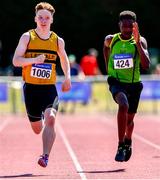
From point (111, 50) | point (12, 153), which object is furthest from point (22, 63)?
point (12, 153)

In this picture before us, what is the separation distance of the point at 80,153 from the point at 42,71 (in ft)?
9.38

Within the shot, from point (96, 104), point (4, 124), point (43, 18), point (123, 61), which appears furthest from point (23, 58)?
point (96, 104)

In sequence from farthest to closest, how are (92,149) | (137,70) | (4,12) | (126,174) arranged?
1. (4,12)
2. (92,149)
3. (137,70)
4. (126,174)

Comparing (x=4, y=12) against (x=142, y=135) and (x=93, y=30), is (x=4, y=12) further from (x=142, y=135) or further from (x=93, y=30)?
(x=142, y=135)

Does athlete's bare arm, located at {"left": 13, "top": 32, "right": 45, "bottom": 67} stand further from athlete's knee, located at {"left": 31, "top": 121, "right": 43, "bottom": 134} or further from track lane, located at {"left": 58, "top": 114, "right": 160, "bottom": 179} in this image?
track lane, located at {"left": 58, "top": 114, "right": 160, "bottom": 179}

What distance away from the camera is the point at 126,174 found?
8.63 m

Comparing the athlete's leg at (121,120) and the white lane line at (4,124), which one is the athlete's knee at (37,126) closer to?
the athlete's leg at (121,120)

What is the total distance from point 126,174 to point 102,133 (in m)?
7.80

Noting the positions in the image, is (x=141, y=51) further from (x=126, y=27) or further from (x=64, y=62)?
(x=64, y=62)

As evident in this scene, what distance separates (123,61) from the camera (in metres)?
9.67

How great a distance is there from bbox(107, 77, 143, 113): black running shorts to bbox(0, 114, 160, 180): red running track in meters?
0.80

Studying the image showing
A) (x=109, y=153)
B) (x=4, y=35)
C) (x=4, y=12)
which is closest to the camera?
(x=109, y=153)

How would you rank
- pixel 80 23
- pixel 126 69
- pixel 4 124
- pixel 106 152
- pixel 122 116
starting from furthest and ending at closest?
pixel 80 23 → pixel 4 124 → pixel 106 152 → pixel 126 69 → pixel 122 116

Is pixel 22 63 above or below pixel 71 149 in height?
above
